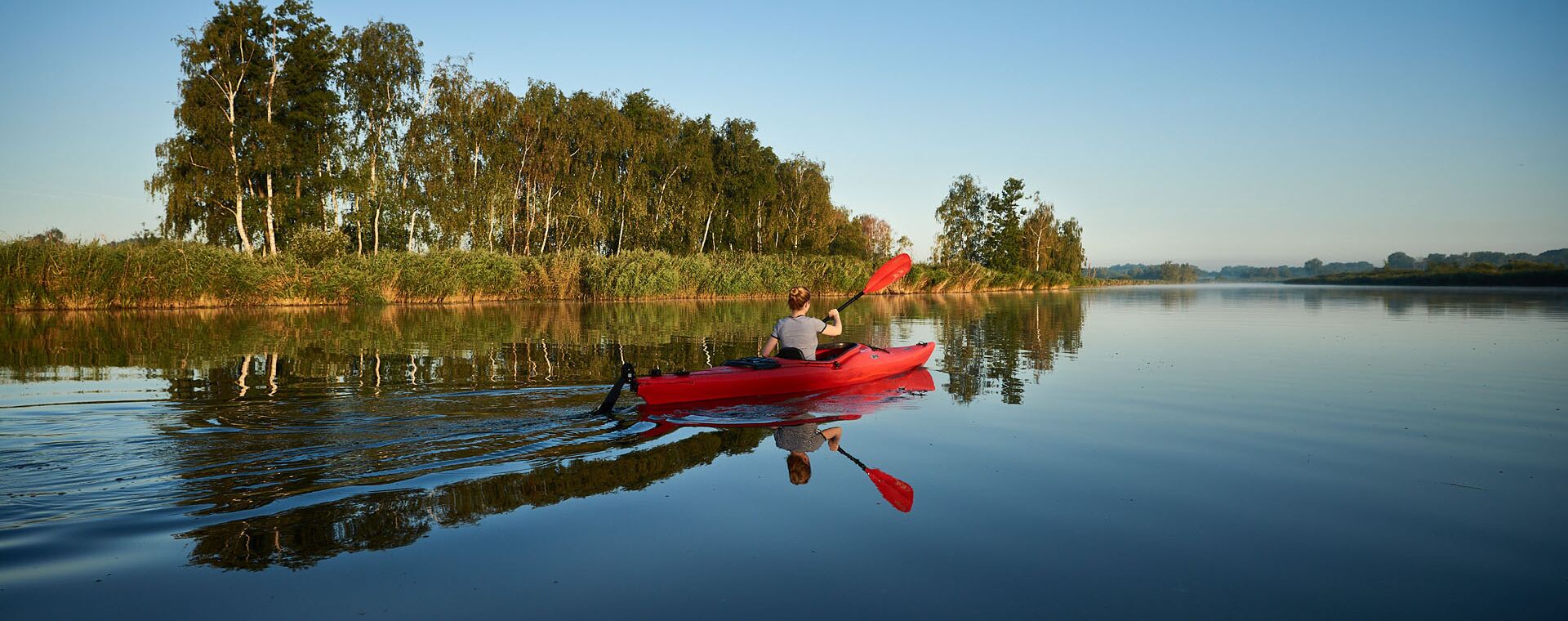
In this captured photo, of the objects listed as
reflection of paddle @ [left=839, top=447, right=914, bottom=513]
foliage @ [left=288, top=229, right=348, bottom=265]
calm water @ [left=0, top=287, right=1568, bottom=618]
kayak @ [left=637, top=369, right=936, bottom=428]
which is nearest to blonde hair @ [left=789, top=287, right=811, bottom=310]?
kayak @ [left=637, top=369, right=936, bottom=428]

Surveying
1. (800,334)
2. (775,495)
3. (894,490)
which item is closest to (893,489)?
(894,490)

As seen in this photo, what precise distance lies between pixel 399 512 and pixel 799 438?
9.83 feet

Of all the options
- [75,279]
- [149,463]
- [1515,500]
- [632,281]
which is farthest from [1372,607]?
[632,281]

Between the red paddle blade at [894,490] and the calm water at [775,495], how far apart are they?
0.27 ft

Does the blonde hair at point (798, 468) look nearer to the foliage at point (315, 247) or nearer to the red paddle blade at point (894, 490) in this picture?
the red paddle blade at point (894, 490)

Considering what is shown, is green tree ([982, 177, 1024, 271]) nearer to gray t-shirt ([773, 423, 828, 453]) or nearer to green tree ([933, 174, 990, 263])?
green tree ([933, 174, 990, 263])

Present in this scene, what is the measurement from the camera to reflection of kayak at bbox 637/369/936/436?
7.09m

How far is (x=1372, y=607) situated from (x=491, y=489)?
418 centimetres

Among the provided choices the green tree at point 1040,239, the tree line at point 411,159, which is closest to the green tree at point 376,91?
the tree line at point 411,159

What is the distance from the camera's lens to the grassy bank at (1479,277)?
4969cm

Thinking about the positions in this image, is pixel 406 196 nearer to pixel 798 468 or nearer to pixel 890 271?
pixel 890 271

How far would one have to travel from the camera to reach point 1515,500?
15.2 feet

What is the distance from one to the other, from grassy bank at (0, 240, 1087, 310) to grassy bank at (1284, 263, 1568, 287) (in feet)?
140

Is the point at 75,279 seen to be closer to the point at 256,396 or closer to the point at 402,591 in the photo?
the point at 256,396
